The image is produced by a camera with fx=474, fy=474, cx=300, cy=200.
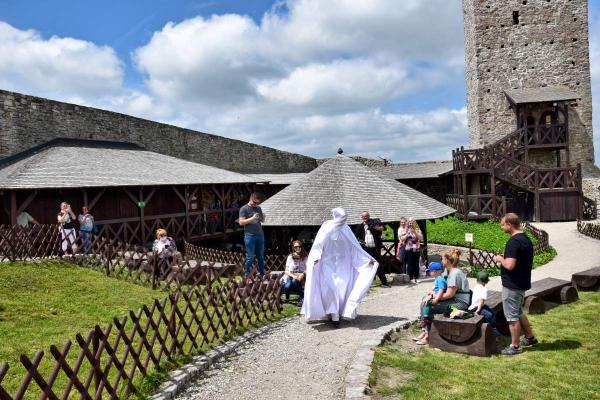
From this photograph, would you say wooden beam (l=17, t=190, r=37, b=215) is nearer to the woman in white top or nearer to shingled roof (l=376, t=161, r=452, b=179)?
the woman in white top

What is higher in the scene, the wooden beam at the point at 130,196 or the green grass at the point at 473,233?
the wooden beam at the point at 130,196

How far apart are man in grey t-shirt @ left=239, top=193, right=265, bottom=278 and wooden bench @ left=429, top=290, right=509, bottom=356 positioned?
466cm

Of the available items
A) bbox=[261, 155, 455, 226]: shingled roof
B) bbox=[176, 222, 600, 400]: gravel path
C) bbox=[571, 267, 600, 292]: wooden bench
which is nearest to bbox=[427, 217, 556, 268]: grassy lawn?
bbox=[261, 155, 455, 226]: shingled roof

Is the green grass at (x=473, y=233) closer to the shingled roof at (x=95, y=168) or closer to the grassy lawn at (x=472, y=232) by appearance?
the grassy lawn at (x=472, y=232)

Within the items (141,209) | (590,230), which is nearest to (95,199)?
(141,209)

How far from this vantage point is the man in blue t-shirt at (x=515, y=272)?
5625 millimetres

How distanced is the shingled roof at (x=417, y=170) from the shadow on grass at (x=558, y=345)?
23.8 m

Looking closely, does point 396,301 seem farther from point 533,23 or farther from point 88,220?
point 533,23

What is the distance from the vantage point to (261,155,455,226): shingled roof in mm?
13008

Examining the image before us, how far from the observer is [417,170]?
32.9 metres

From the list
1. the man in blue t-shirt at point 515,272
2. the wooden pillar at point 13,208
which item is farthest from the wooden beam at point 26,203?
the man in blue t-shirt at point 515,272

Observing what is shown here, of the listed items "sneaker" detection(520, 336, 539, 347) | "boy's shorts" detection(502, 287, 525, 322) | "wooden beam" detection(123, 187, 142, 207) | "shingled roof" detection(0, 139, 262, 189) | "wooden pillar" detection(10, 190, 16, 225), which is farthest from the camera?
"wooden beam" detection(123, 187, 142, 207)

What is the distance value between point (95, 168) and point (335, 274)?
11.4 metres

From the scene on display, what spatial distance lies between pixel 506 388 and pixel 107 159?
52.7 feet
